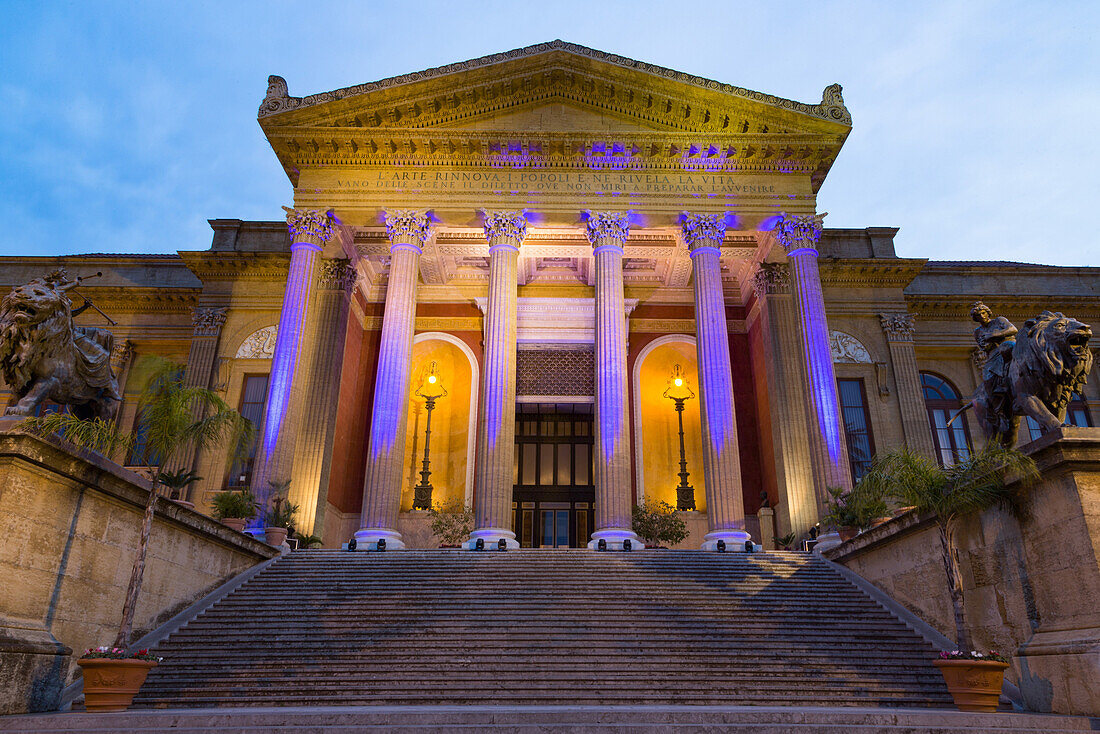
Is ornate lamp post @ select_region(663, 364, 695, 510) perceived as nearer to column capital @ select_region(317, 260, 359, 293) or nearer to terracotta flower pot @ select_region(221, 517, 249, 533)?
column capital @ select_region(317, 260, 359, 293)

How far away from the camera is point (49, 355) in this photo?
9.99 metres

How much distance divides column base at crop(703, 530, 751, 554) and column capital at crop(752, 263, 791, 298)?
8812 mm

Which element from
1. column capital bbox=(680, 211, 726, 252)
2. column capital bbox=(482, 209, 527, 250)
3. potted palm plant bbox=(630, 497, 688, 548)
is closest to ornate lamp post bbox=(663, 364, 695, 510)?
potted palm plant bbox=(630, 497, 688, 548)

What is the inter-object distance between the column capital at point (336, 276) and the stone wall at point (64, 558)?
38.6 feet

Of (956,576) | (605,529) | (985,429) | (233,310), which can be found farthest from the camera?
(233,310)

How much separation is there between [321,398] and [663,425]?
38.7 ft

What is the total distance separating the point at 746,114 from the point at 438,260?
36.6 ft

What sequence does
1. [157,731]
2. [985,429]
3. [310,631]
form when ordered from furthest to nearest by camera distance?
[310,631], [985,429], [157,731]

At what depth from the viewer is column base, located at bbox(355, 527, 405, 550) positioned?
57.4ft

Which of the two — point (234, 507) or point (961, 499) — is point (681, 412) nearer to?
point (234, 507)

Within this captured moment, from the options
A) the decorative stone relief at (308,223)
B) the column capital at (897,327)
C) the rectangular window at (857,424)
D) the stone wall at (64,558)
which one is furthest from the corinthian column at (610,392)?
the column capital at (897,327)

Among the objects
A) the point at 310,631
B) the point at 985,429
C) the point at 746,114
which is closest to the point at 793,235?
the point at 746,114

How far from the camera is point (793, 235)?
20828 millimetres

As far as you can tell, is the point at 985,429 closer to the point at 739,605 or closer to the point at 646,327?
the point at 739,605
